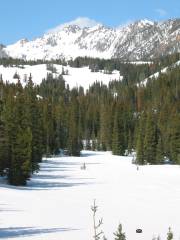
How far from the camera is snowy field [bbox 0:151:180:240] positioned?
1084 inches

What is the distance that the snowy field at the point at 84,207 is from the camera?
90.3 feet

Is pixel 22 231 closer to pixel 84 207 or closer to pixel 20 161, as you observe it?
pixel 84 207

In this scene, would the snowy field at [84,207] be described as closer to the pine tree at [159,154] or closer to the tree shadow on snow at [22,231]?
the tree shadow on snow at [22,231]

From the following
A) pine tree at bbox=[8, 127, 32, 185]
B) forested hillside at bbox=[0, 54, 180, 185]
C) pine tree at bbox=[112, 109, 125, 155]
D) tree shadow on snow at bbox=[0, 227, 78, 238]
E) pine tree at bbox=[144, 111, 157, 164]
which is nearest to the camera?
tree shadow on snow at bbox=[0, 227, 78, 238]

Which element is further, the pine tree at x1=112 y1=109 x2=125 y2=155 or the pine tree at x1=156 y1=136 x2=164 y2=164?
the pine tree at x1=112 y1=109 x2=125 y2=155

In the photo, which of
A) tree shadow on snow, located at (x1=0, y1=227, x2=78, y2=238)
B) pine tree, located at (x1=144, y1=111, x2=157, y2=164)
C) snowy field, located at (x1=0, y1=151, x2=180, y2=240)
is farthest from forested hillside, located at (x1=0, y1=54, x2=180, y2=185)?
tree shadow on snow, located at (x1=0, y1=227, x2=78, y2=238)

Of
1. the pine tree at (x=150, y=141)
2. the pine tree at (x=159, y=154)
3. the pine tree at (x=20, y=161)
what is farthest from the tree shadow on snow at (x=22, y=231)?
the pine tree at (x=150, y=141)

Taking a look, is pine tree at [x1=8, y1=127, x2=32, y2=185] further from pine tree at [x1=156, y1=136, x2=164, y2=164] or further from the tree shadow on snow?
pine tree at [x1=156, y1=136, x2=164, y2=164]

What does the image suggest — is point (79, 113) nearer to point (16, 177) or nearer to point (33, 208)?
point (16, 177)

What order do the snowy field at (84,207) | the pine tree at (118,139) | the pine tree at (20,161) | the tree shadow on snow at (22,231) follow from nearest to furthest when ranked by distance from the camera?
1. the tree shadow on snow at (22,231)
2. the snowy field at (84,207)
3. the pine tree at (20,161)
4. the pine tree at (118,139)

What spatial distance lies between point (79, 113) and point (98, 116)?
5846 millimetres

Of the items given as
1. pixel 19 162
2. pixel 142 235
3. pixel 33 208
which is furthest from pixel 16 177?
pixel 142 235

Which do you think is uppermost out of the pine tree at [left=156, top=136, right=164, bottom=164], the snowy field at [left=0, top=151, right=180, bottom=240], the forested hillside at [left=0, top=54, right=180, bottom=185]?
the forested hillside at [left=0, top=54, right=180, bottom=185]

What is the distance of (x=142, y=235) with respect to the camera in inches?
1073
